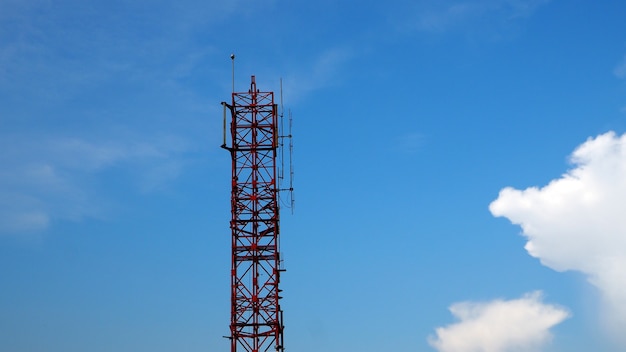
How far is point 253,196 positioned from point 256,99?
9771mm

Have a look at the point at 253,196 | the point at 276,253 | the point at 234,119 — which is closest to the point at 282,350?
the point at 276,253

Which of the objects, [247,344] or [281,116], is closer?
[247,344]

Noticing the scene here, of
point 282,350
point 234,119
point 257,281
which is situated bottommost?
point 282,350

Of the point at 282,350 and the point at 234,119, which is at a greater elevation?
the point at 234,119

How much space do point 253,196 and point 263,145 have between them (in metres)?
5.09

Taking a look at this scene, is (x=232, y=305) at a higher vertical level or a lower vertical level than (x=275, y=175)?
lower

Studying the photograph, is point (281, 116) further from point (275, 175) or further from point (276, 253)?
point (276, 253)

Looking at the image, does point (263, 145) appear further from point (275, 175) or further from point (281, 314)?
point (281, 314)

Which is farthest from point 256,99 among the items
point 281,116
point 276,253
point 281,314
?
point 281,314

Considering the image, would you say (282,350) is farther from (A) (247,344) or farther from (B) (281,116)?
(B) (281,116)

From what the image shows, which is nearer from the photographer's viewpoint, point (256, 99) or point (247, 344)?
point (247, 344)

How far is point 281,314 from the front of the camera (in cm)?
8644

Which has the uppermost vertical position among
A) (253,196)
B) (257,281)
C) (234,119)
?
(234,119)

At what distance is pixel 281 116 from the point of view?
298ft
